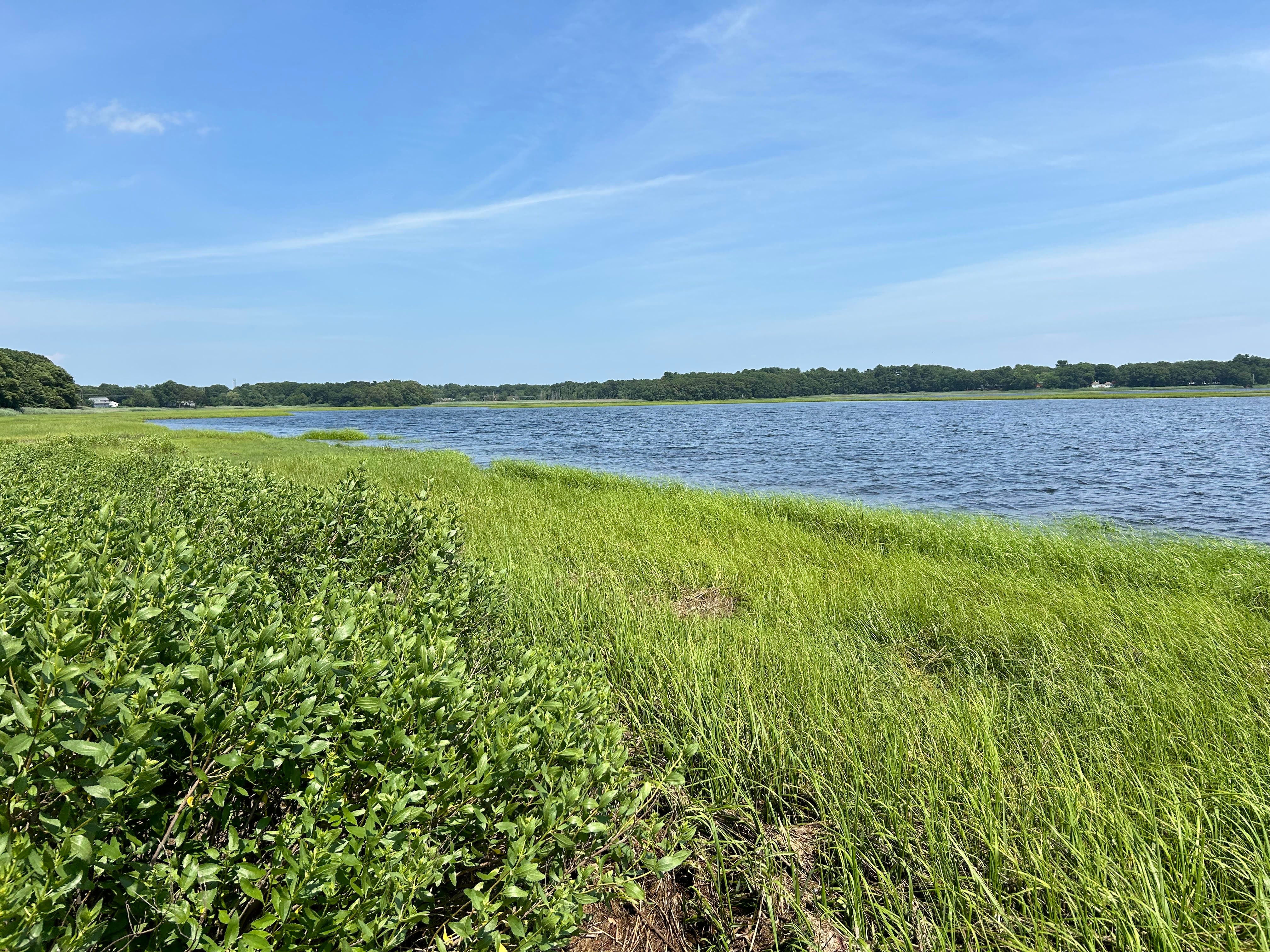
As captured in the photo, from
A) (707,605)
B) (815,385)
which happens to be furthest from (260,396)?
(707,605)

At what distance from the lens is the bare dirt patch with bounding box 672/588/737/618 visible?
667cm

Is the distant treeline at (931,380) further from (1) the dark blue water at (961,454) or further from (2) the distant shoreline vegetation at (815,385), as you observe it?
(1) the dark blue water at (961,454)

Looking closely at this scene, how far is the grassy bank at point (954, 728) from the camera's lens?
9.34 ft

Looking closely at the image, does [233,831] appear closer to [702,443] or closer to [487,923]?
[487,923]

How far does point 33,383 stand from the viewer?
324 feet

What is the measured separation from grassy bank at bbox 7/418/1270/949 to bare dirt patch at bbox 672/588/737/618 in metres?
0.04

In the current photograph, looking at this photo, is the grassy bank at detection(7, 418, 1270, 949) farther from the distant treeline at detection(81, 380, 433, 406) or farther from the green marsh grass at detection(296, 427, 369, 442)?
the distant treeline at detection(81, 380, 433, 406)

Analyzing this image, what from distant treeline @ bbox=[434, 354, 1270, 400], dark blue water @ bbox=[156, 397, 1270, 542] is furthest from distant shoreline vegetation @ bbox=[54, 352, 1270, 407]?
dark blue water @ bbox=[156, 397, 1270, 542]

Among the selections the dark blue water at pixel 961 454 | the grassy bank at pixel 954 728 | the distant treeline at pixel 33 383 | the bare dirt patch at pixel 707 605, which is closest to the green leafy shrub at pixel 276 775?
the grassy bank at pixel 954 728

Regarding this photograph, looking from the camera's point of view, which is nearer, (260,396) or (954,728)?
(954,728)

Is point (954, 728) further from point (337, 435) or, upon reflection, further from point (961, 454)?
point (337, 435)

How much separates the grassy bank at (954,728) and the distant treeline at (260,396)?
19483cm

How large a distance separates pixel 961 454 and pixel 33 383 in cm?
12694

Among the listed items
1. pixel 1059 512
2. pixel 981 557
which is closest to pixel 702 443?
pixel 1059 512
